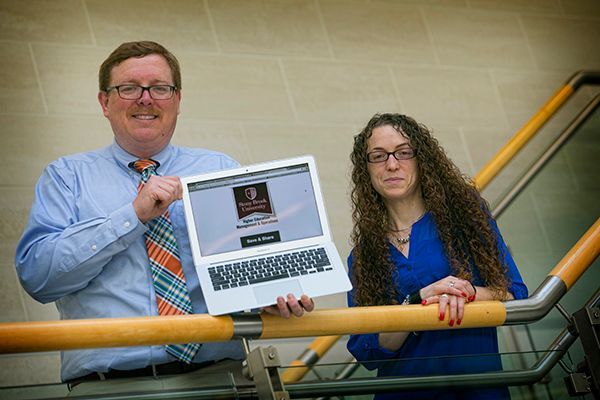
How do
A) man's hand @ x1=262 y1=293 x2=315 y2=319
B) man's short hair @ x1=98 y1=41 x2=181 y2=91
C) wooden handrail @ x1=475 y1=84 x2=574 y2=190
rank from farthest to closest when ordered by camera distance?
wooden handrail @ x1=475 y1=84 x2=574 y2=190, man's short hair @ x1=98 y1=41 x2=181 y2=91, man's hand @ x1=262 y1=293 x2=315 y2=319

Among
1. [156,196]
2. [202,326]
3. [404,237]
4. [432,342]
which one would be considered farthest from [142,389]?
[404,237]

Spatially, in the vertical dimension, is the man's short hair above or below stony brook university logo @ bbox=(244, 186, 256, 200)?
above

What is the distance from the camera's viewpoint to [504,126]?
5254 millimetres

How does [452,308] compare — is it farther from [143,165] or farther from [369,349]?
[143,165]

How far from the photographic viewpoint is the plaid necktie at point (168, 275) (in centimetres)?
245

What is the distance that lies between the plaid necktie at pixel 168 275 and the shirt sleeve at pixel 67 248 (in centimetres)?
8

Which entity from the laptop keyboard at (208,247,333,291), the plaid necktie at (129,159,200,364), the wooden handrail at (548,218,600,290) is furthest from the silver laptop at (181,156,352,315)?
the wooden handrail at (548,218,600,290)

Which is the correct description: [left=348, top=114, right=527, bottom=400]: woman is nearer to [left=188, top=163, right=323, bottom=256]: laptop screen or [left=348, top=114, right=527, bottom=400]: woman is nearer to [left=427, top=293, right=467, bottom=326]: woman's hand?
[left=427, top=293, right=467, bottom=326]: woman's hand

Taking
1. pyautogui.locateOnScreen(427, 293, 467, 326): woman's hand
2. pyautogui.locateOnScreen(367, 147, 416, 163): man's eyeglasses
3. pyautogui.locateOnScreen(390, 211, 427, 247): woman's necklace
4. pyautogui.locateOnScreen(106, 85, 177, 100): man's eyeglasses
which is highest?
pyautogui.locateOnScreen(106, 85, 177, 100): man's eyeglasses

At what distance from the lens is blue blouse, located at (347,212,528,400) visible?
247cm

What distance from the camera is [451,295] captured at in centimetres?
250

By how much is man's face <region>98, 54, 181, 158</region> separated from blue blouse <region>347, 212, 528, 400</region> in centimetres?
69

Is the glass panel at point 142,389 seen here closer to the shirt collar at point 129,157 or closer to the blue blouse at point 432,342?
the blue blouse at point 432,342

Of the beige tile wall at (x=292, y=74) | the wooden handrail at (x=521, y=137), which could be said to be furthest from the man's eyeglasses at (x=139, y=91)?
the wooden handrail at (x=521, y=137)
